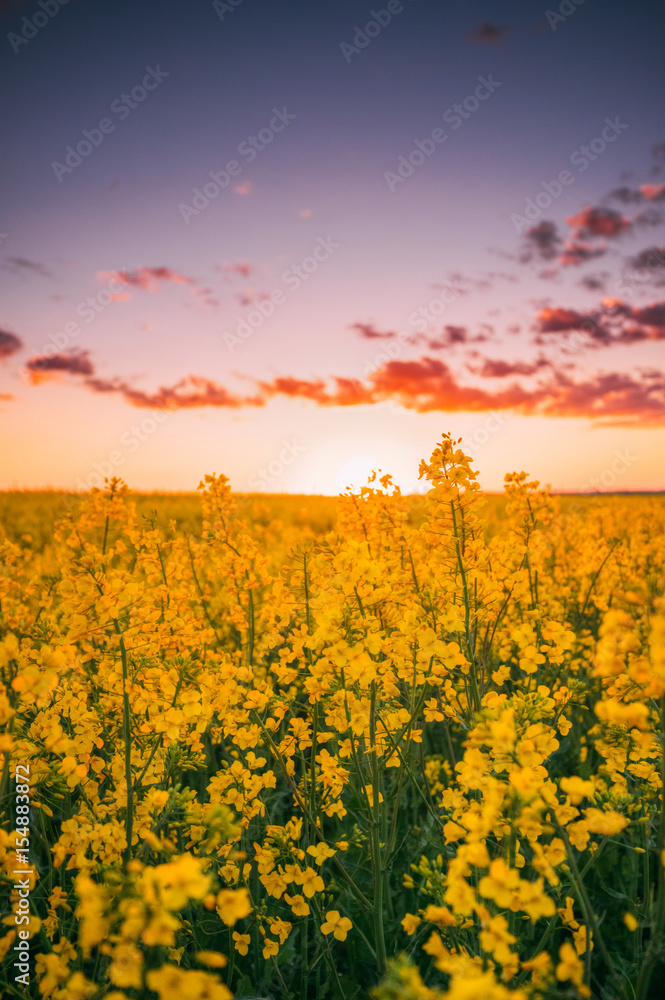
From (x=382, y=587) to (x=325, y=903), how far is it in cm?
196

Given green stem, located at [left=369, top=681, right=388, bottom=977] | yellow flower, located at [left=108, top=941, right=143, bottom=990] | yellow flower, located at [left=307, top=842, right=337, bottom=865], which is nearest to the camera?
yellow flower, located at [left=108, top=941, right=143, bottom=990]

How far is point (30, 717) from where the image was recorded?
2.97 meters

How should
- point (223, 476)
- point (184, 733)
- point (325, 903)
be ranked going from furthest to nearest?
point (223, 476), point (325, 903), point (184, 733)

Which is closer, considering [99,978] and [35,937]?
[99,978]

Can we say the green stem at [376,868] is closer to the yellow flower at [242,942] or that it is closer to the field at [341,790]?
the field at [341,790]

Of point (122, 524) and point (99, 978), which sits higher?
point (122, 524)

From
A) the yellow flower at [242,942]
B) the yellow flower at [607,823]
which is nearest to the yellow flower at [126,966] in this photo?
the yellow flower at [607,823]

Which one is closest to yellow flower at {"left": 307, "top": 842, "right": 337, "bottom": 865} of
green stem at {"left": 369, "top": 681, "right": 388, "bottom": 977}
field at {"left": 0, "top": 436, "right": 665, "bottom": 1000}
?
field at {"left": 0, "top": 436, "right": 665, "bottom": 1000}

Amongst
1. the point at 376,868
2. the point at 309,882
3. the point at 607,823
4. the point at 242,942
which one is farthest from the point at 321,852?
the point at 607,823

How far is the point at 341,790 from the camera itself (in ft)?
9.75

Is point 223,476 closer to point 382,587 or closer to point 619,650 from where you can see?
point 382,587

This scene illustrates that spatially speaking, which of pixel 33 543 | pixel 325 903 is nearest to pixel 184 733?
pixel 325 903

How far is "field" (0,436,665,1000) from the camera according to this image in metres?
1.43

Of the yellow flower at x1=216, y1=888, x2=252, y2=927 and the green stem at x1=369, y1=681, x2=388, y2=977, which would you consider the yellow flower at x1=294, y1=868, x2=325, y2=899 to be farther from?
the yellow flower at x1=216, y1=888, x2=252, y2=927
